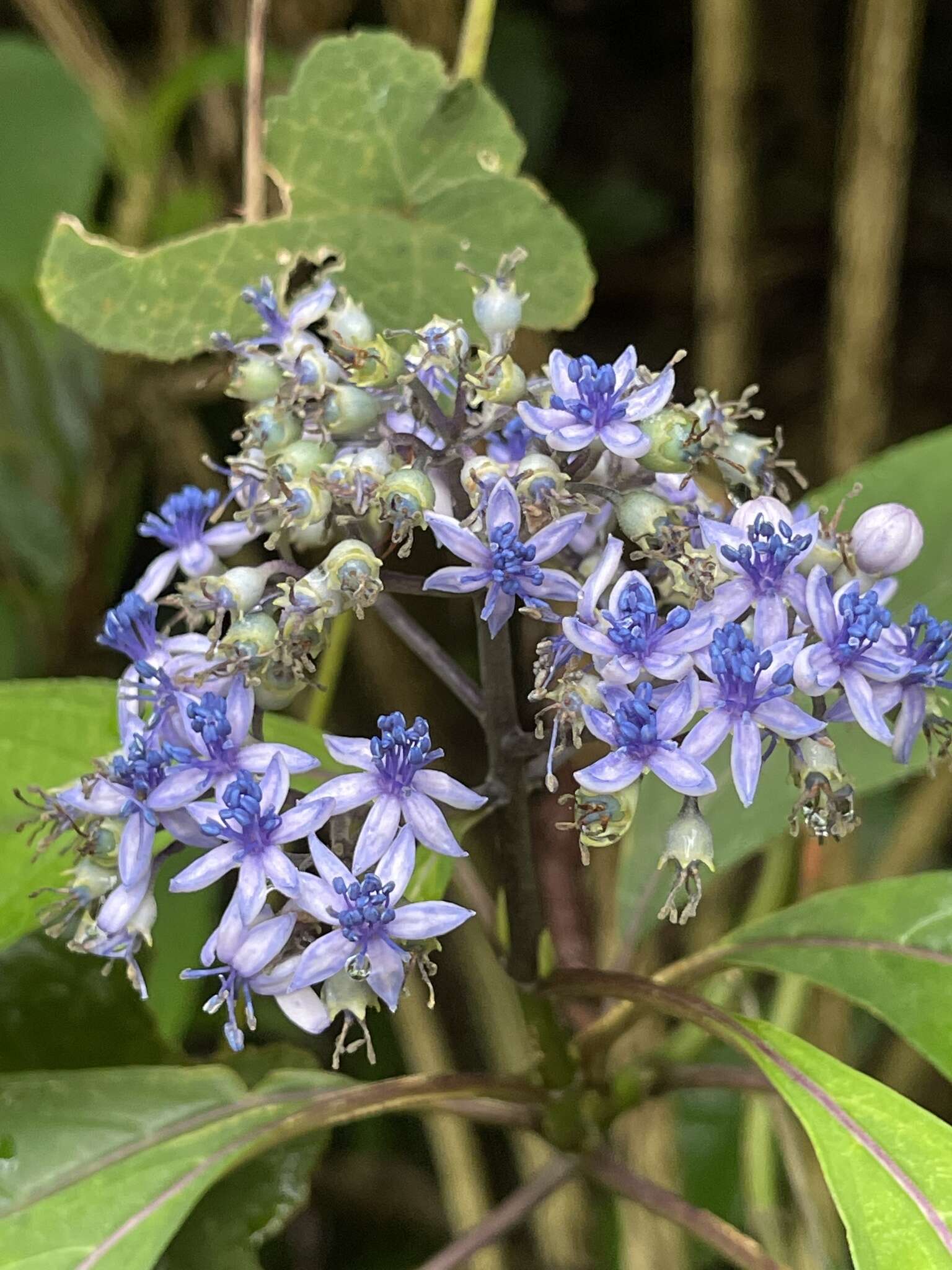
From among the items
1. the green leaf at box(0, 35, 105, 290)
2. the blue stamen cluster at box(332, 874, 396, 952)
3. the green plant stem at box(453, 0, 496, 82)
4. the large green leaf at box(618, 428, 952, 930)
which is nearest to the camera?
the blue stamen cluster at box(332, 874, 396, 952)

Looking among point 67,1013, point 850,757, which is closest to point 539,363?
point 850,757

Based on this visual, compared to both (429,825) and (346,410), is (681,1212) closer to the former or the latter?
(429,825)

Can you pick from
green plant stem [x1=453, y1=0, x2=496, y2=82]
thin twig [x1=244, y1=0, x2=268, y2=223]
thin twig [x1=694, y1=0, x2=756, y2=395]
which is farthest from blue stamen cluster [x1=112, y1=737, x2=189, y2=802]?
thin twig [x1=694, y1=0, x2=756, y2=395]

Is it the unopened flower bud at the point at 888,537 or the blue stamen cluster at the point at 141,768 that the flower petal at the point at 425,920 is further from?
the unopened flower bud at the point at 888,537

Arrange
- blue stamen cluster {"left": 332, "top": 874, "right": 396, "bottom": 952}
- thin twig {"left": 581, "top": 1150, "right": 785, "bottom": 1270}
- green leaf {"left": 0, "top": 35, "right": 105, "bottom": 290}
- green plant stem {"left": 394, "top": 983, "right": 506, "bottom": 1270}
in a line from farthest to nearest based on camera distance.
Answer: green leaf {"left": 0, "top": 35, "right": 105, "bottom": 290}, green plant stem {"left": 394, "top": 983, "right": 506, "bottom": 1270}, thin twig {"left": 581, "top": 1150, "right": 785, "bottom": 1270}, blue stamen cluster {"left": 332, "top": 874, "right": 396, "bottom": 952}

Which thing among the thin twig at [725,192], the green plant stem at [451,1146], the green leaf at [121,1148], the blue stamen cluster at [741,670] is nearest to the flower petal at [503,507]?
the blue stamen cluster at [741,670]

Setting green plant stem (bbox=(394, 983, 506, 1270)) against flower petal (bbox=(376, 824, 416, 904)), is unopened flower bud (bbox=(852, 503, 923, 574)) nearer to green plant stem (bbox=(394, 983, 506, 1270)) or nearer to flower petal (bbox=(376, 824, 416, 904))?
flower petal (bbox=(376, 824, 416, 904))
